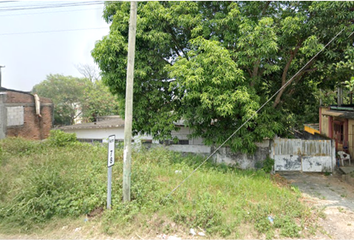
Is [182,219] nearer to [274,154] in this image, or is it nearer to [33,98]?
[274,154]

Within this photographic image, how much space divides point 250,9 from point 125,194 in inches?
274

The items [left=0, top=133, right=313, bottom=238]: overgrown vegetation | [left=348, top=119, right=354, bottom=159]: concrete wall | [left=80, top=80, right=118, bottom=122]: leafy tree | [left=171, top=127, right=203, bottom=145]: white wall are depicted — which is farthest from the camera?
[left=80, top=80, right=118, bottom=122]: leafy tree

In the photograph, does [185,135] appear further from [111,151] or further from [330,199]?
[111,151]

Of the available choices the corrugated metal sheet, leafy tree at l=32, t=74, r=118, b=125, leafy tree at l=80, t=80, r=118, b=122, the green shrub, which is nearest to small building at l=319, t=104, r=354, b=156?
the corrugated metal sheet

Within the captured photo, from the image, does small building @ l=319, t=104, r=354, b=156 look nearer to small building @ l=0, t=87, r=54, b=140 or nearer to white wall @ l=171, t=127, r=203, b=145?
white wall @ l=171, t=127, r=203, b=145

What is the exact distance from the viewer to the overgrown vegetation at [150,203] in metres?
4.07

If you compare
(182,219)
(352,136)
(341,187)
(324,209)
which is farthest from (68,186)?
(352,136)

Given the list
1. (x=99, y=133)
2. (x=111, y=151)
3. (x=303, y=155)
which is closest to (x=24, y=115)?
(x=99, y=133)

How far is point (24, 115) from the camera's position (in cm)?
1292

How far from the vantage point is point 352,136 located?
10.7 metres

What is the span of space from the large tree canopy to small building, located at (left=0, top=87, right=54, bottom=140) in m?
7.71

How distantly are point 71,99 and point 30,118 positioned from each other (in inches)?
272

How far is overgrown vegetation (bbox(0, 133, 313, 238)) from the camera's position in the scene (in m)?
4.07

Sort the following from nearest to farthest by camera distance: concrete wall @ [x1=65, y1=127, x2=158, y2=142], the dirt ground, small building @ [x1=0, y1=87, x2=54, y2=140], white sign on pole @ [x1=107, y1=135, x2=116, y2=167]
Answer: the dirt ground → white sign on pole @ [x1=107, y1=135, x2=116, y2=167] → small building @ [x1=0, y1=87, x2=54, y2=140] → concrete wall @ [x1=65, y1=127, x2=158, y2=142]
